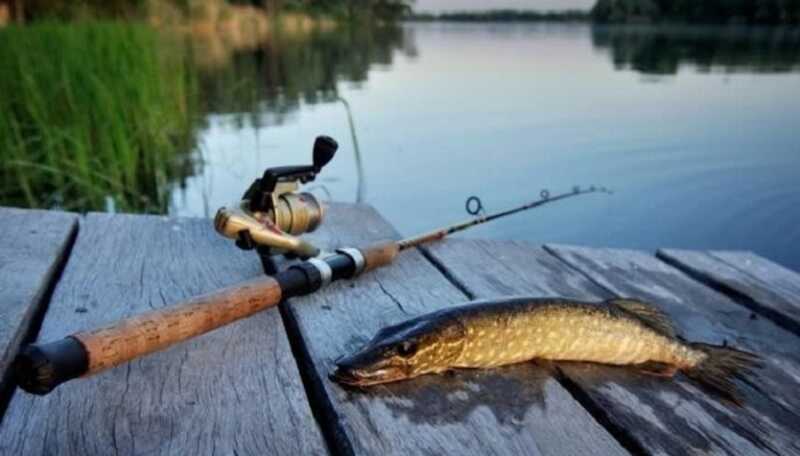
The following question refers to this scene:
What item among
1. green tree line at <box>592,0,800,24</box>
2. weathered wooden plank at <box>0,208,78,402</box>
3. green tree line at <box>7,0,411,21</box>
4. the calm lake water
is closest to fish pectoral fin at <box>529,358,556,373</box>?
weathered wooden plank at <box>0,208,78,402</box>

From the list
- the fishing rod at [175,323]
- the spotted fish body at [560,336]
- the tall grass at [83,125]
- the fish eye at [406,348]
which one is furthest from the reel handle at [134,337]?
the tall grass at [83,125]

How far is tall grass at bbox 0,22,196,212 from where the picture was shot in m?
5.33

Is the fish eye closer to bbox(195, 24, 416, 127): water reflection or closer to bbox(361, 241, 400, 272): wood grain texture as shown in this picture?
bbox(361, 241, 400, 272): wood grain texture

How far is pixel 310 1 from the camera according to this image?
7019 cm

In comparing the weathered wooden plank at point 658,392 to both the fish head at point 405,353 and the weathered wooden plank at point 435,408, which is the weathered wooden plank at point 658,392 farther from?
the fish head at point 405,353

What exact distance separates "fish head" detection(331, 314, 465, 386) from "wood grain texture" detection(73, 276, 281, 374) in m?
0.34

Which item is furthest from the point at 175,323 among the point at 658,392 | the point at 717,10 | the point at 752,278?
the point at 717,10

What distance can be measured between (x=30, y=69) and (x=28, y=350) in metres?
5.42

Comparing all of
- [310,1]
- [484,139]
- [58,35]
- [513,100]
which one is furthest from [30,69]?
[310,1]

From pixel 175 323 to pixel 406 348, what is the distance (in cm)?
54

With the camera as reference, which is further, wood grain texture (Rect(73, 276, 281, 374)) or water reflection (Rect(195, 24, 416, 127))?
water reflection (Rect(195, 24, 416, 127))

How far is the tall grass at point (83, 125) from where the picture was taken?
17.5 feet

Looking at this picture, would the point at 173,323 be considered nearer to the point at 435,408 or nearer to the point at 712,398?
the point at 435,408

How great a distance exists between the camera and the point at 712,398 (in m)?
1.85
